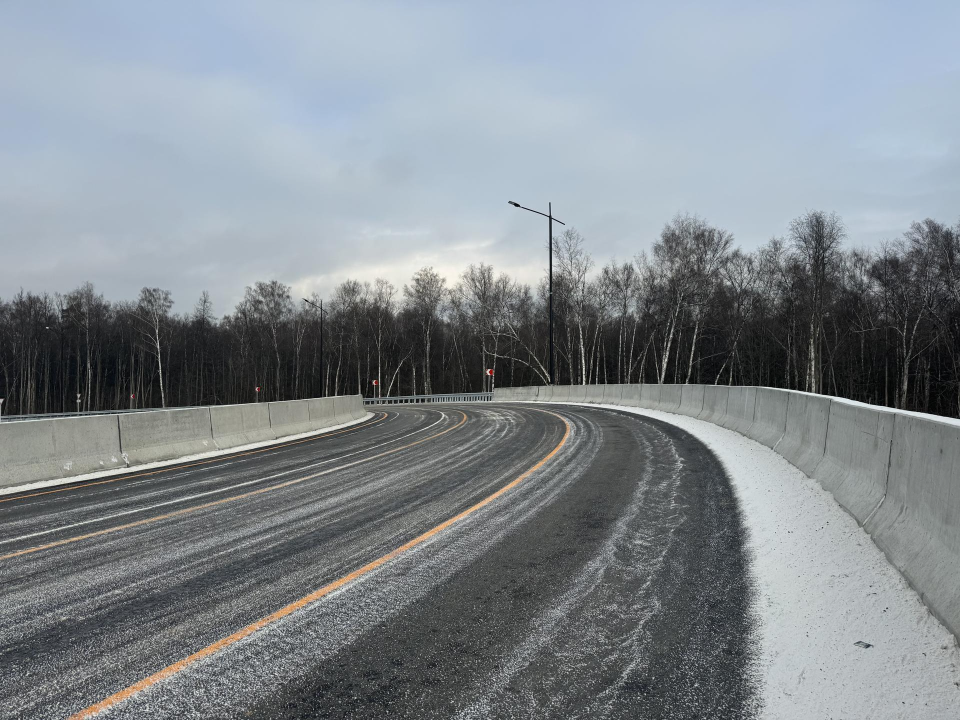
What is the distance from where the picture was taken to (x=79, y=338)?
273ft

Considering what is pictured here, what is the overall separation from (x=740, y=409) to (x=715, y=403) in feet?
8.81

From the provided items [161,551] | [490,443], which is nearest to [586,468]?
[490,443]

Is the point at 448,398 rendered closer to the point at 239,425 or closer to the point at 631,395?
the point at 631,395

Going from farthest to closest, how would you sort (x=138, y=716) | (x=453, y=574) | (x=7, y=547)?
(x=7, y=547), (x=453, y=574), (x=138, y=716)

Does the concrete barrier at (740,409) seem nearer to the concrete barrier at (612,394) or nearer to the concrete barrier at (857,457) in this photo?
the concrete barrier at (857,457)

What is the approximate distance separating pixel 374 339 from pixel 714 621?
71.7 m

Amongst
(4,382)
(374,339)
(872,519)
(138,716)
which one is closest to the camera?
(138,716)

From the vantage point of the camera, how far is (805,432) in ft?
30.7

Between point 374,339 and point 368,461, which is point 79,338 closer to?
point 374,339

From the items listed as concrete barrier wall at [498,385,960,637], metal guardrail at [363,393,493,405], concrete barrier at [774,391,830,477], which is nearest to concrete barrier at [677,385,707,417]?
concrete barrier at [774,391,830,477]

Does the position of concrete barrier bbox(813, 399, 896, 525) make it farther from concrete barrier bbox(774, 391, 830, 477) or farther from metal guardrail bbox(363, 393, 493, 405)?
metal guardrail bbox(363, 393, 493, 405)

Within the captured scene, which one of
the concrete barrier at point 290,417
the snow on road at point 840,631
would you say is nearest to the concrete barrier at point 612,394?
the concrete barrier at point 290,417

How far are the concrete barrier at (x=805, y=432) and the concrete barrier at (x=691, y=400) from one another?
8.29 metres

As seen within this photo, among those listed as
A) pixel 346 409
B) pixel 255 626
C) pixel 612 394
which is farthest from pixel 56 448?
pixel 612 394
